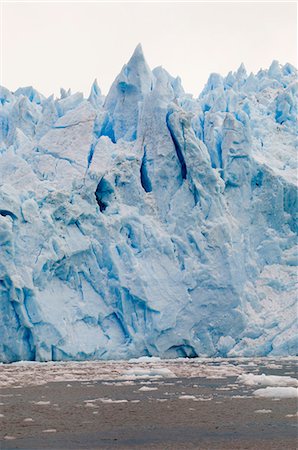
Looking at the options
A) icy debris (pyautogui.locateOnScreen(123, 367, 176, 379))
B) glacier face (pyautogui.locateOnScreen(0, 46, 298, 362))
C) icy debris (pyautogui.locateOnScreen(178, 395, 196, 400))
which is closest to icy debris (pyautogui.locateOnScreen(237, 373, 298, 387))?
icy debris (pyautogui.locateOnScreen(178, 395, 196, 400))

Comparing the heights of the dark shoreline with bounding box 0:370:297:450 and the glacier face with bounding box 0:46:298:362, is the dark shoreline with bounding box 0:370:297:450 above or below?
below

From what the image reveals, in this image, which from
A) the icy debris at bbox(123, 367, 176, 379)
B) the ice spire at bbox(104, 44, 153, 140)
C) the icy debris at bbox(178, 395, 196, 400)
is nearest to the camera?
the icy debris at bbox(178, 395, 196, 400)

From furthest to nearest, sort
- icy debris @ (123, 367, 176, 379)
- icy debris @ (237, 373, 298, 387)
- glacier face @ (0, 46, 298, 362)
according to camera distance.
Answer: glacier face @ (0, 46, 298, 362)
icy debris @ (123, 367, 176, 379)
icy debris @ (237, 373, 298, 387)

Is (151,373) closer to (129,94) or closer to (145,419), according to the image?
(145,419)

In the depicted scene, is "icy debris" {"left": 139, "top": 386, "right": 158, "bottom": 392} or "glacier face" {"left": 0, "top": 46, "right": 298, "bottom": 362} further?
"glacier face" {"left": 0, "top": 46, "right": 298, "bottom": 362}

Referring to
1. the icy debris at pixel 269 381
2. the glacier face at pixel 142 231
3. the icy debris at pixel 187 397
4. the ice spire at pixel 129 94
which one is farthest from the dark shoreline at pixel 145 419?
the ice spire at pixel 129 94

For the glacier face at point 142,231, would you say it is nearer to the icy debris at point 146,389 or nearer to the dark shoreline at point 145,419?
the icy debris at point 146,389

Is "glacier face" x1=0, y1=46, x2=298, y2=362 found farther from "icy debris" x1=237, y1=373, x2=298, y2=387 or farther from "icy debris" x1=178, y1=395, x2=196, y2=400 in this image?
"icy debris" x1=178, y1=395, x2=196, y2=400

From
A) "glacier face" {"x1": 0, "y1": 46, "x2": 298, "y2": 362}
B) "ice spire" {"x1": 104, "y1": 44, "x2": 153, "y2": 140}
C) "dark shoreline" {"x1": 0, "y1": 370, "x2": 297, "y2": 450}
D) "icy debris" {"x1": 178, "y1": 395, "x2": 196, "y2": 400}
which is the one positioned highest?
"ice spire" {"x1": 104, "y1": 44, "x2": 153, "y2": 140}

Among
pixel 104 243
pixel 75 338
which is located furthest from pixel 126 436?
pixel 104 243

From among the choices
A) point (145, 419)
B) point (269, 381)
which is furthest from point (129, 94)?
point (145, 419)
